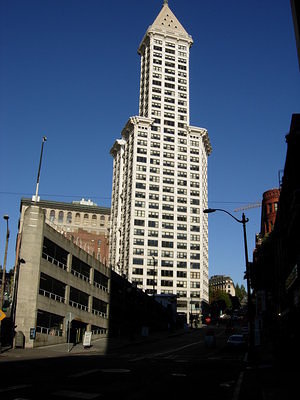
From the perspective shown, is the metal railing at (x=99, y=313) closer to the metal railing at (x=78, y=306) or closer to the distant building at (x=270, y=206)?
the metal railing at (x=78, y=306)

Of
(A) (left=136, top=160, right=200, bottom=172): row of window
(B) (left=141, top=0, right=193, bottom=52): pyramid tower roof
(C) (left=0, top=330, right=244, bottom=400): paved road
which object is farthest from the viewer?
(B) (left=141, top=0, right=193, bottom=52): pyramid tower roof

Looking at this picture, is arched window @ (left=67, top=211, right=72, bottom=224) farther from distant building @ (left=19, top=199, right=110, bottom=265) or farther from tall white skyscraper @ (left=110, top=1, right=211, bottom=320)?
tall white skyscraper @ (left=110, top=1, right=211, bottom=320)

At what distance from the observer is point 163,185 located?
142 meters

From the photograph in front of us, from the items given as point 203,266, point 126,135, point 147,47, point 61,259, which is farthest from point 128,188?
point 61,259

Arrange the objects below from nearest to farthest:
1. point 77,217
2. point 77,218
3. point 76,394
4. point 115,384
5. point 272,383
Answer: point 76,394, point 115,384, point 272,383, point 77,218, point 77,217

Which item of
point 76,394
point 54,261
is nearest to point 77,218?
point 54,261

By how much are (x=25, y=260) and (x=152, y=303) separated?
51.0 m

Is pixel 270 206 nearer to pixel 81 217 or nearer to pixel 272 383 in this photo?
pixel 272 383

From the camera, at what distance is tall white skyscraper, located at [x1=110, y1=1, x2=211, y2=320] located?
13425 centimetres

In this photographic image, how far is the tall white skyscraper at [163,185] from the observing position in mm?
134250

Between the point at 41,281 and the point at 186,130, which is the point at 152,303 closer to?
the point at 41,281

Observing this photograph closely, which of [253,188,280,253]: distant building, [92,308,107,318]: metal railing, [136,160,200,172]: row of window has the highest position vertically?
[136,160,200,172]: row of window

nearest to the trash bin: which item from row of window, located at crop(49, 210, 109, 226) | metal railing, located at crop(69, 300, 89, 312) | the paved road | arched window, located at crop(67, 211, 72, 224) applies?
metal railing, located at crop(69, 300, 89, 312)

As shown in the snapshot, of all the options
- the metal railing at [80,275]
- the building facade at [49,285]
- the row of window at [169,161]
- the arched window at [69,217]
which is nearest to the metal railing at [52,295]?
the building facade at [49,285]
